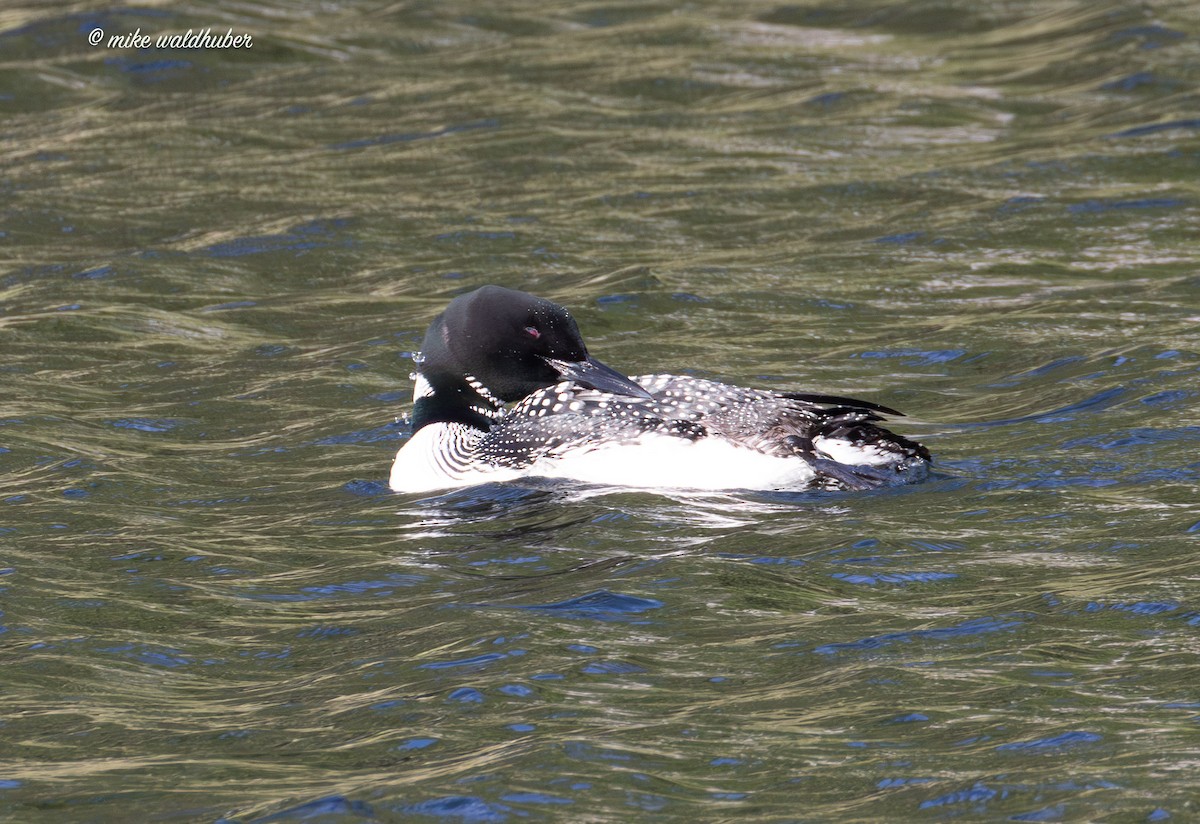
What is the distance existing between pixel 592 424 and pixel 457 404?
30.8 inches

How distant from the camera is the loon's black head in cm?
674

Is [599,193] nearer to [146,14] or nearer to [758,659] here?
[146,14]

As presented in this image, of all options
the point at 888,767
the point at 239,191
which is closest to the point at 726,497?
the point at 888,767

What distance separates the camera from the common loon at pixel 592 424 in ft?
19.8

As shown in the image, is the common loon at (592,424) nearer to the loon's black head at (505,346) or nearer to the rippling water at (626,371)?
the loon's black head at (505,346)

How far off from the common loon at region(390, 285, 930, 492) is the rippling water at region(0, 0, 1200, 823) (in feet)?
0.38

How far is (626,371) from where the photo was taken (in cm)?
840

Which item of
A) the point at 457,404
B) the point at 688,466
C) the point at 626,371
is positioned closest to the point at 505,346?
the point at 457,404

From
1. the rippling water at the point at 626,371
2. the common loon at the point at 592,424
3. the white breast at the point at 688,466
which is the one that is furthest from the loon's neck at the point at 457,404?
the white breast at the point at 688,466

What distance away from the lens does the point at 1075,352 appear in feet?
25.7

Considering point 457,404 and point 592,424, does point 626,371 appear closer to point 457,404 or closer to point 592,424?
point 457,404

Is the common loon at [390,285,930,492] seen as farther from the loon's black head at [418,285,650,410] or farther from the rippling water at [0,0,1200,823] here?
the rippling water at [0,0,1200,823]

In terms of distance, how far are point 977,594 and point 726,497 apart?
1.22m

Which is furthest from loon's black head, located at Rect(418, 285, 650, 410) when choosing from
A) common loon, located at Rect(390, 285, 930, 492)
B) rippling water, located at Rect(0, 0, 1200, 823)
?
rippling water, located at Rect(0, 0, 1200, 823)
